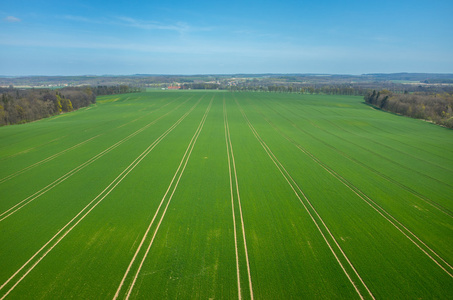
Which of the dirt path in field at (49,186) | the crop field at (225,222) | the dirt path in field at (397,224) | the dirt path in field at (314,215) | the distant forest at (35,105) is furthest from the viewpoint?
the distant forest at (35,105)

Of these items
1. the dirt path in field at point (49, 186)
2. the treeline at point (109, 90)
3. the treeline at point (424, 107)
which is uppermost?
the treeline at point (109, 90)

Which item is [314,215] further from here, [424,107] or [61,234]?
[424,107]

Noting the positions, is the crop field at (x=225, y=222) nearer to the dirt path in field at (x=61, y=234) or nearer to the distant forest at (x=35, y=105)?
the dirt path in field at (x=61, y=234)

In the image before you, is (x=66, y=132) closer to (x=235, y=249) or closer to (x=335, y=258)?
(x=235, y=249)

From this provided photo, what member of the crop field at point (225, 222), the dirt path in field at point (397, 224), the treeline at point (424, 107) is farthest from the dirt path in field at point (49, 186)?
the treeline at point (424, 107)

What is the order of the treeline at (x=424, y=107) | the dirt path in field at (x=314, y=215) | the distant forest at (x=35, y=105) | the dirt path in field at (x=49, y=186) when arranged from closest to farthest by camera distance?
the dirt path in field at (x=314, y=215) → the dirt path in field at (x=49, y=186) → the distant forest at (x=35, y=105) → the treeline at (x=424, y=107)

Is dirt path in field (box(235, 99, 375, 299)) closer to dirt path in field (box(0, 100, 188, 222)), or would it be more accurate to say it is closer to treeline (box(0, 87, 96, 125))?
dirt path in field (box(0, 100, 188, 222))

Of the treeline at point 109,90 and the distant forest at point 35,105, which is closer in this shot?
the distant forest at point 35,105

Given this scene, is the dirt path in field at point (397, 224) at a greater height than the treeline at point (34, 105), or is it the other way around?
the treeline at point (34, 105)
